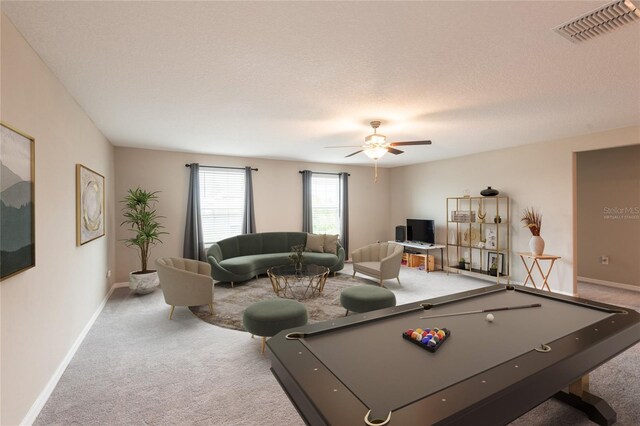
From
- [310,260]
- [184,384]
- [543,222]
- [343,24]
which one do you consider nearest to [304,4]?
[343,24]

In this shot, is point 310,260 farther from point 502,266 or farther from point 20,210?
point 20,210

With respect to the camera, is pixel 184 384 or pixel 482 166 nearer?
pixel 184 384

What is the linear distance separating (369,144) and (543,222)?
3760 millimetres

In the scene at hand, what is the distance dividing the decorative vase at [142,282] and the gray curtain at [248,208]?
7.15 feet

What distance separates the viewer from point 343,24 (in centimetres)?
193

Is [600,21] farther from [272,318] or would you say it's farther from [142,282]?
[142,282]

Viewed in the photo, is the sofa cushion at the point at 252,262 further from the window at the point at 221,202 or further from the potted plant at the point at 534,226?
the potted plant at the point at 534,226

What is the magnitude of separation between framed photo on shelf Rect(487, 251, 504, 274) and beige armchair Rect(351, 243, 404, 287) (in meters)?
1.97

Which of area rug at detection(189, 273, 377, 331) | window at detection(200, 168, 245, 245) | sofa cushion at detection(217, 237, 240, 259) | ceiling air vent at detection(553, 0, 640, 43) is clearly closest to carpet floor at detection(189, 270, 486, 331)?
area rug at detection(189, 273, 377, 331)

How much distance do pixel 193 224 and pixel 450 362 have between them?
18.6 ft

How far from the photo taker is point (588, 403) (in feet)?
7.09

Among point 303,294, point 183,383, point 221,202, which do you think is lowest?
point 183,383

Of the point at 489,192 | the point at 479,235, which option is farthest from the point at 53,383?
the point at 479,235

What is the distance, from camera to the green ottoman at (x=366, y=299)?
3.73 meters
